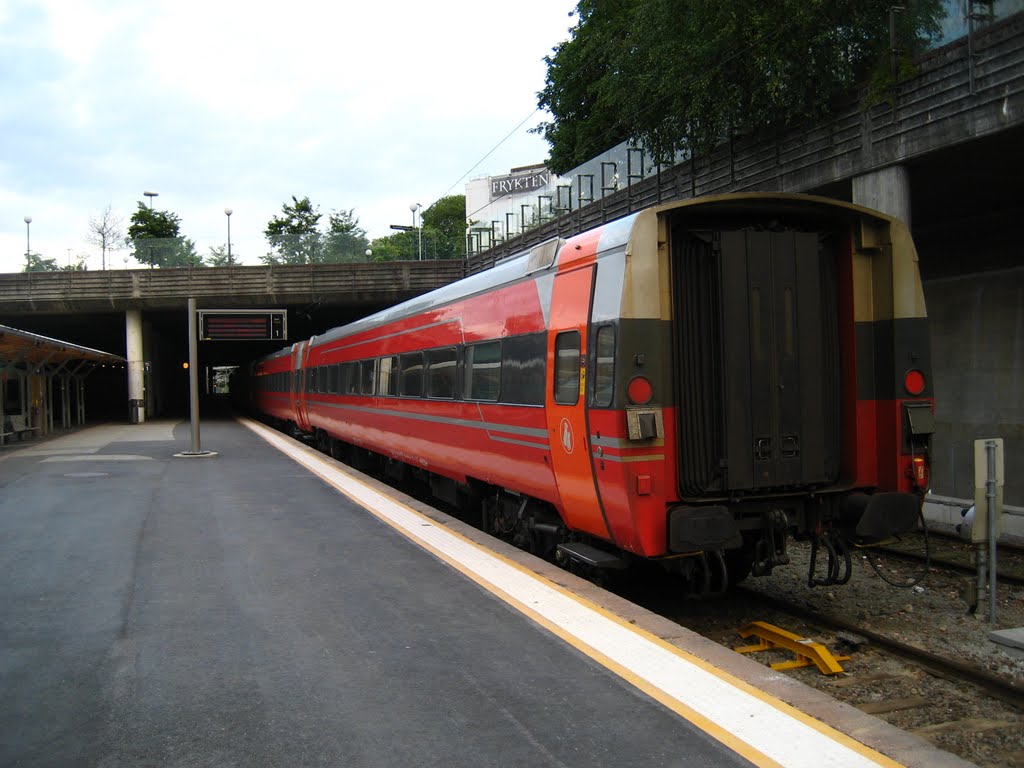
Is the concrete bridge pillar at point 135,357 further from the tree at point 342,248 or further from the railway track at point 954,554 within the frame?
the railway track at point 954,554

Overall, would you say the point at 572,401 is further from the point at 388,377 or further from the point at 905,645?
the point at 388,377

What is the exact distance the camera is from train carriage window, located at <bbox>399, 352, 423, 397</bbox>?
1134cm

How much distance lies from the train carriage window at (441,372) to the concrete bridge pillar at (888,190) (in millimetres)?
5735

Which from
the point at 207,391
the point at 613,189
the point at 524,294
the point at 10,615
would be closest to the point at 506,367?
the point at 524,294

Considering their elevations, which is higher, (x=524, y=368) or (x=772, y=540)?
Answer: (x=524, y=368)

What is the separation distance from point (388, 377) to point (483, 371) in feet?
15.1

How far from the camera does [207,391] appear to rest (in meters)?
78.3

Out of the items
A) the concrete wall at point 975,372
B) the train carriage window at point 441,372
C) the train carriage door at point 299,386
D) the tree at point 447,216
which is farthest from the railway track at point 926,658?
the tree at point 447,216

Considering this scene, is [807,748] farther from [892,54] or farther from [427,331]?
[892,54]

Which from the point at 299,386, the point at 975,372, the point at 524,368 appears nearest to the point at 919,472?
the point at 524,368

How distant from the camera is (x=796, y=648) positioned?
238 inches

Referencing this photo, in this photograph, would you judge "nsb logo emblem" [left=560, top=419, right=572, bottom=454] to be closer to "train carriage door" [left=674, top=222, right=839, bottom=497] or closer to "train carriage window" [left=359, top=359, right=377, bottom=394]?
"train carriage door" [left=674, top=222, right=839, bottom=497]

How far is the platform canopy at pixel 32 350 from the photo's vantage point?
17.7 m

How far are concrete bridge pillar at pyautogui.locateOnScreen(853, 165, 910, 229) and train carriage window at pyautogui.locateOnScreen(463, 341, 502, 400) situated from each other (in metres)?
5.66
